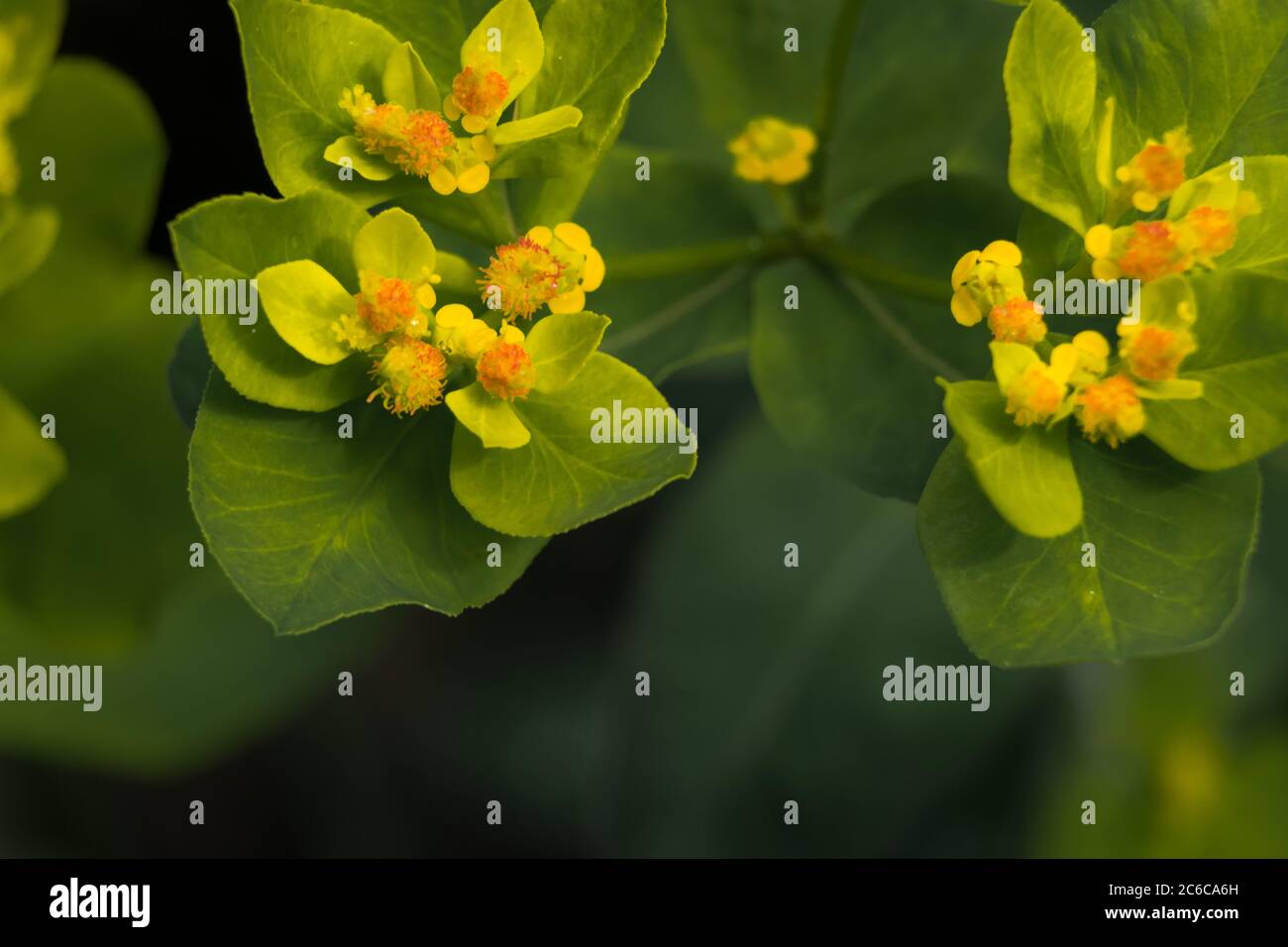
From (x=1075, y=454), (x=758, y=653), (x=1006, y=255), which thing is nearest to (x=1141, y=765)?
(x=758, y=653)

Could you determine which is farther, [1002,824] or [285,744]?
[285,744]

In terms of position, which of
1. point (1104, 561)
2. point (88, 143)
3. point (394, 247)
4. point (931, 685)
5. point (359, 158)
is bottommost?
point (931, 685)

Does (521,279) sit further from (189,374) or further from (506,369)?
(189,374)

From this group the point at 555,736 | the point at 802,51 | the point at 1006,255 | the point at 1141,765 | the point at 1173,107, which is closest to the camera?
the point at 1006,255

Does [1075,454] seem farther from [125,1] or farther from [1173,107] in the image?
[125,1]

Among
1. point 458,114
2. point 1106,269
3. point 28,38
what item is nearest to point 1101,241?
point 1106,269

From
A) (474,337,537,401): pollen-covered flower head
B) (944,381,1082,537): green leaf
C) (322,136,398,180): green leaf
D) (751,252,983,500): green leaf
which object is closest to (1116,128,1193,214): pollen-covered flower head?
(944,381,1082,537): green leaf
